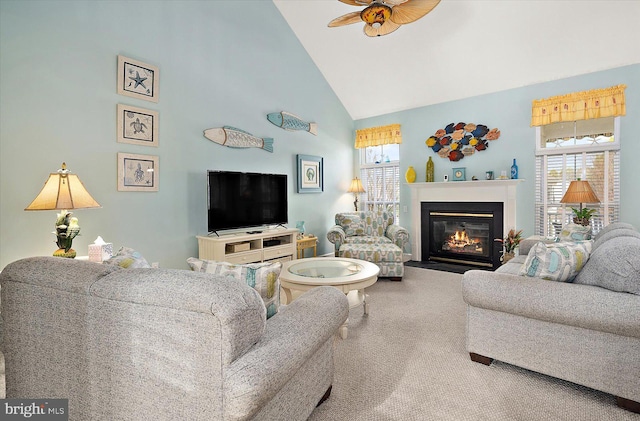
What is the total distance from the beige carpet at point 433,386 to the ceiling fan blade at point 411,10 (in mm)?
2724

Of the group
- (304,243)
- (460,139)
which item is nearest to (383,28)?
(460,139)

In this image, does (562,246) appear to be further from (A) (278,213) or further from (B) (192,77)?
(B) (192,77)

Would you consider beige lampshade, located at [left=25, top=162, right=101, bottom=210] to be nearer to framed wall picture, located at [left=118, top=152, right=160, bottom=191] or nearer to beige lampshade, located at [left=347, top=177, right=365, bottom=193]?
framed wall picture, located at [left=118, top=152, right=160, bottom=191]

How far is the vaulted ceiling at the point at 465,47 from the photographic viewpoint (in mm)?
3684

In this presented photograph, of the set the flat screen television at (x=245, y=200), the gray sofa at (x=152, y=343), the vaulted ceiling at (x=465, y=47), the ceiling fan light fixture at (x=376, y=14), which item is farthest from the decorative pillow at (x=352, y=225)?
the gray sofa at (x=152, y=343)

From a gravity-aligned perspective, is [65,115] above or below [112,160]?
above

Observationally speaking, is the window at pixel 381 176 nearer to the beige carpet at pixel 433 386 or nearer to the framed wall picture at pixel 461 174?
the framed wall picture at pixel 461 174

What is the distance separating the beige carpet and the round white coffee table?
0.35m

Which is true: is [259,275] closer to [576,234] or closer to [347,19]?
[347,19]

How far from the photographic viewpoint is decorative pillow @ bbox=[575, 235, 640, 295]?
1701mm

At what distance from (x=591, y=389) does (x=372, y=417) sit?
51.5 inches

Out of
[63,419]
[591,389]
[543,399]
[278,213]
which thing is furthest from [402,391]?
[278,213]

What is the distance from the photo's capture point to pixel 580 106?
414cm

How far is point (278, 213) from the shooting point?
4672mm
